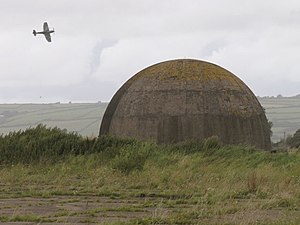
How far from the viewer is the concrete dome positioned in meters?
20.7

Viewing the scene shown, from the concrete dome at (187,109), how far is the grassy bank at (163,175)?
2.04 m

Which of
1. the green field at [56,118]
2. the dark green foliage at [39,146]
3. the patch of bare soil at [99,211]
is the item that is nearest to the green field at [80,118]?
the green field at [56,118]

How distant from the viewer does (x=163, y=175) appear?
14164 mm

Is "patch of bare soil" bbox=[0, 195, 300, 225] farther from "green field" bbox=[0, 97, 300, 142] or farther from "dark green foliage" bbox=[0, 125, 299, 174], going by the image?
"green field" bbox=[0, 97, 300, 142]

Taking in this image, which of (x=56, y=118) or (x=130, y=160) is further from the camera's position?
(x=56, y=118)

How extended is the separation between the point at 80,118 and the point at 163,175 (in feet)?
246

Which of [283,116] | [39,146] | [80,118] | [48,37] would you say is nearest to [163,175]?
[39,146]

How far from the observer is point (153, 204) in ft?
32.6

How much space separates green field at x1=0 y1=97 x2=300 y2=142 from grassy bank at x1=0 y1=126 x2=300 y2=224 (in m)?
50.4

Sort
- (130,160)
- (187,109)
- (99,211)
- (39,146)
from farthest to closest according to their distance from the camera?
(187,109), (39,146), (130,160), (99,211)

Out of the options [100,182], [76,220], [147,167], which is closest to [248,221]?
[76,220]

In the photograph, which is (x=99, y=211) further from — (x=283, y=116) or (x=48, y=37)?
(x=283, y=116)

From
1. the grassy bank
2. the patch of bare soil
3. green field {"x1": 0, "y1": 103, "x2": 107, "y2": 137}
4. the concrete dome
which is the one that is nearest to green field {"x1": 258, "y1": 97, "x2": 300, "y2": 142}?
green field {"x1": 0, "y1": 103, "x2": 107, "y2": 137}

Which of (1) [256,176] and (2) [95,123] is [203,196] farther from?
(2) [95,123]
